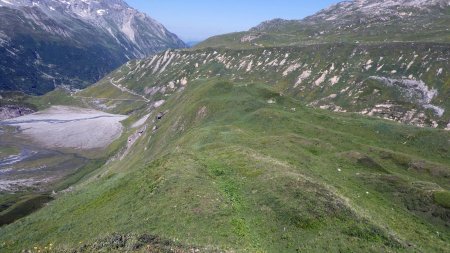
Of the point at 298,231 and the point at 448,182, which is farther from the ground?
the point at 298,231

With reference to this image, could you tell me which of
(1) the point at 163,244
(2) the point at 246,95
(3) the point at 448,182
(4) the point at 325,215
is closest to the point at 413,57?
(2) the point at 246,95

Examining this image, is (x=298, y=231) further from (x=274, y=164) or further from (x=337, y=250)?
(x=274, y=164)

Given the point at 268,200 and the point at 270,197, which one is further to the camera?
the point at 270,197

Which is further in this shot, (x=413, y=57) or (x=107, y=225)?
(x=413, y=57)

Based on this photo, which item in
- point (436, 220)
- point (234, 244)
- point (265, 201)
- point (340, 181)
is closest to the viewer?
point (234, 244)

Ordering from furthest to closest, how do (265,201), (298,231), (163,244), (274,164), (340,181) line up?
(340,181)
(274,164)
(265,201)
(298,231)
(163,244)

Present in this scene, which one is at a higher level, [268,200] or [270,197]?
[270,197]

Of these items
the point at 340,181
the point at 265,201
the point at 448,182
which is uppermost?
the point at 265,201
